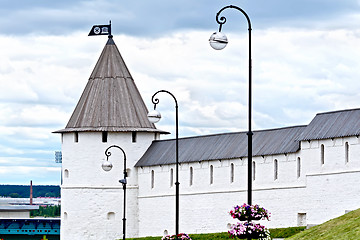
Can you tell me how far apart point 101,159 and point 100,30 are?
404 inches

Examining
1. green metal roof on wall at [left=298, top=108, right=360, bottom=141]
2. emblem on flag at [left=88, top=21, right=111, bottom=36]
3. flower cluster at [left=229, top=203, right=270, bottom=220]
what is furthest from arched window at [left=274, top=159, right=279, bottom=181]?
flower cluster at [left=229, top=203, right=270, bottom=220]

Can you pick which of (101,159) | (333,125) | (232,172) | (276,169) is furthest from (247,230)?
(101,159)

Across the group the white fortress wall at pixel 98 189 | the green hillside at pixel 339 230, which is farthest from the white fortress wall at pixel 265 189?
the green hillside at pixel 339 230

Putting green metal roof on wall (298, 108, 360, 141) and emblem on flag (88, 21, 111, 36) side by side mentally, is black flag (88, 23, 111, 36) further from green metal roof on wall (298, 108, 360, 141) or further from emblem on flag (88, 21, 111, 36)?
green metal roof on wall (298, 108, 360, 141)

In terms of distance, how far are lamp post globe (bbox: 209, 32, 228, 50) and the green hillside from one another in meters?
7.15

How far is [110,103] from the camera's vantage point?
63000 millimetres

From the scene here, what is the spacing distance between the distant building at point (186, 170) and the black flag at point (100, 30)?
1.50 metres

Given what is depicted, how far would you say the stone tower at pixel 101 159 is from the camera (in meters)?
61.4

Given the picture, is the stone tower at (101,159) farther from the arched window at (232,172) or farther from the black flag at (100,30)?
the arched window at (232,172)

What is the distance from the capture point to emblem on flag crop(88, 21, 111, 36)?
67.1 metres

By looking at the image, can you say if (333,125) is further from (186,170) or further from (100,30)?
(100,30)

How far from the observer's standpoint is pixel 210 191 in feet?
178

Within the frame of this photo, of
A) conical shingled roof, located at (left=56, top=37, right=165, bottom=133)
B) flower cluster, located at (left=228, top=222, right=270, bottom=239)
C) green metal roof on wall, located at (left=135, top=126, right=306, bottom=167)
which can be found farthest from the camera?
conical shingled roof, located at (left=56, top=37, right=165, bottom=133)

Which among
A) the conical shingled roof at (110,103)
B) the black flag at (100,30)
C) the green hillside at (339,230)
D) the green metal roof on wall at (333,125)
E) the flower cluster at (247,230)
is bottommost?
the flower cluster at (247,230)
